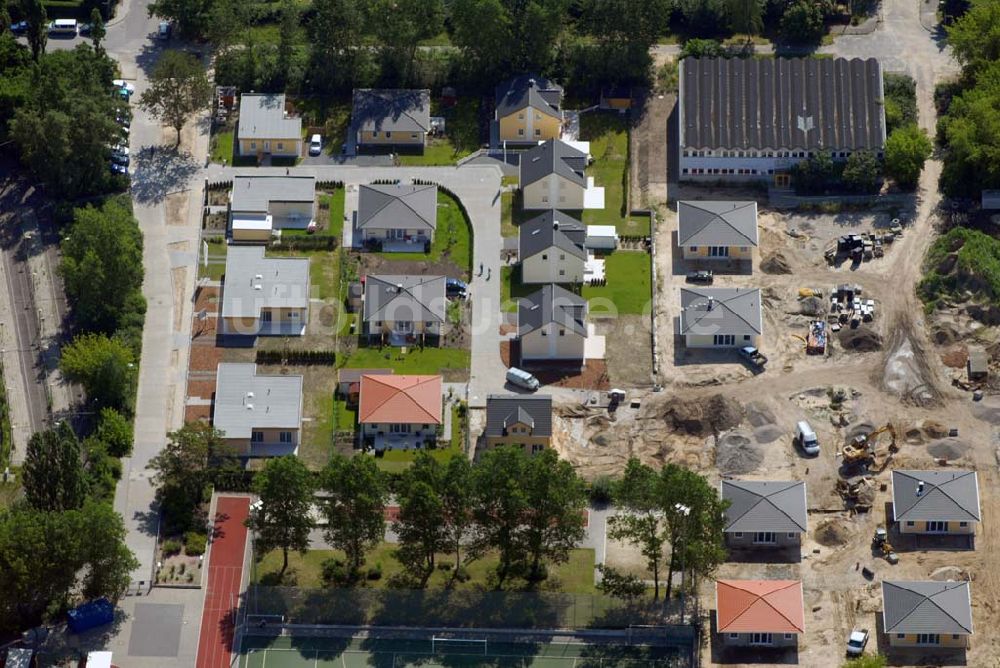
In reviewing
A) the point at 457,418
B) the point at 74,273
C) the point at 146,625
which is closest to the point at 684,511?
the point at 457,418

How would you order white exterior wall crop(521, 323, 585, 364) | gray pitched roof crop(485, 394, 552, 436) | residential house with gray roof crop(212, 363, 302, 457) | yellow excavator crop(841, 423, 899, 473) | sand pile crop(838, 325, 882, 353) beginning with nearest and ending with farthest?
yellow excavator crop(841, 423, 899, 473) → gray pitched roof crop(485, 394, 552, 436) → residential house with gray roof crop(212, 363, 302, 457) → white exterior wall crop(521, 323, 585, 364) → sand pile crop(838, 325, 882, 353)

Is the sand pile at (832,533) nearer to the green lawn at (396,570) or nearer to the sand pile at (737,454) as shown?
the sand pile at (737,454)

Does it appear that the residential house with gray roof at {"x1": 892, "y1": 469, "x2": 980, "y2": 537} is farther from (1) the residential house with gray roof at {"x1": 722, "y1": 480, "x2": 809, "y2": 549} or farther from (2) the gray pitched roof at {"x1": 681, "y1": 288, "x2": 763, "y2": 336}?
(2) the gray pitched roof at {"x1": 681, "y1": 288, "x2": 763, "y2": 336}

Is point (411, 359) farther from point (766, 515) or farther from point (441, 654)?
point (766, 515)

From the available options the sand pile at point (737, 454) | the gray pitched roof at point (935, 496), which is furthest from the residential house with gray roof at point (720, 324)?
the gray pitched roof at point (935, 496)

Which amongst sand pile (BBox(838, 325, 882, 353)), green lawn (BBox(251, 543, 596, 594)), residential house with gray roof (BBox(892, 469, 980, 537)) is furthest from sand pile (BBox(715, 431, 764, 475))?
sand pile (BBox(838, 325, 882, 353))
